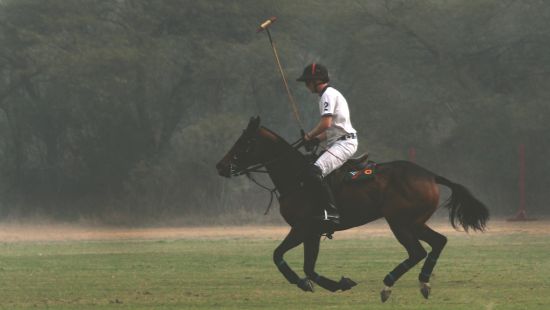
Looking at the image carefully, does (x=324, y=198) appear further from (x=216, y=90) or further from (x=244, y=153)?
(x=216, y=90)

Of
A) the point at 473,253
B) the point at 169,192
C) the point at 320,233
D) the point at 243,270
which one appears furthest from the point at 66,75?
the point at 320,233

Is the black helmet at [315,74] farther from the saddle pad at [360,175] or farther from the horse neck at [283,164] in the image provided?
the saddle pad at [360,175]

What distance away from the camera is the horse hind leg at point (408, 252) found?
14.1 m

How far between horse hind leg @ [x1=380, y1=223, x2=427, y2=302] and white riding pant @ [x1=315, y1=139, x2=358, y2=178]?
3.05 ft

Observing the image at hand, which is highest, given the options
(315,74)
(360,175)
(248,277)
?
(315,74)

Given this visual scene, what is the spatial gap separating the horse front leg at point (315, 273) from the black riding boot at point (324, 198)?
10.6 inches

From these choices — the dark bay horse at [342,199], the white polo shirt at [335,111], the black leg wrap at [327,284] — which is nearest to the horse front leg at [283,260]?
the dark bay horse at [342,199]

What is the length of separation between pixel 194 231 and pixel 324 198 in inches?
1024

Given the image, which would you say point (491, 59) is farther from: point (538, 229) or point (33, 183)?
point (33, 183)

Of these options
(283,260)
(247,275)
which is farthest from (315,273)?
(247,275)

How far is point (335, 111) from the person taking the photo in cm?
1430

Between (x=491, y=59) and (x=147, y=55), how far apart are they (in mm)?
11585

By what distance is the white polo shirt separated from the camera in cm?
1421

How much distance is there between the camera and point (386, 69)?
154 ft
